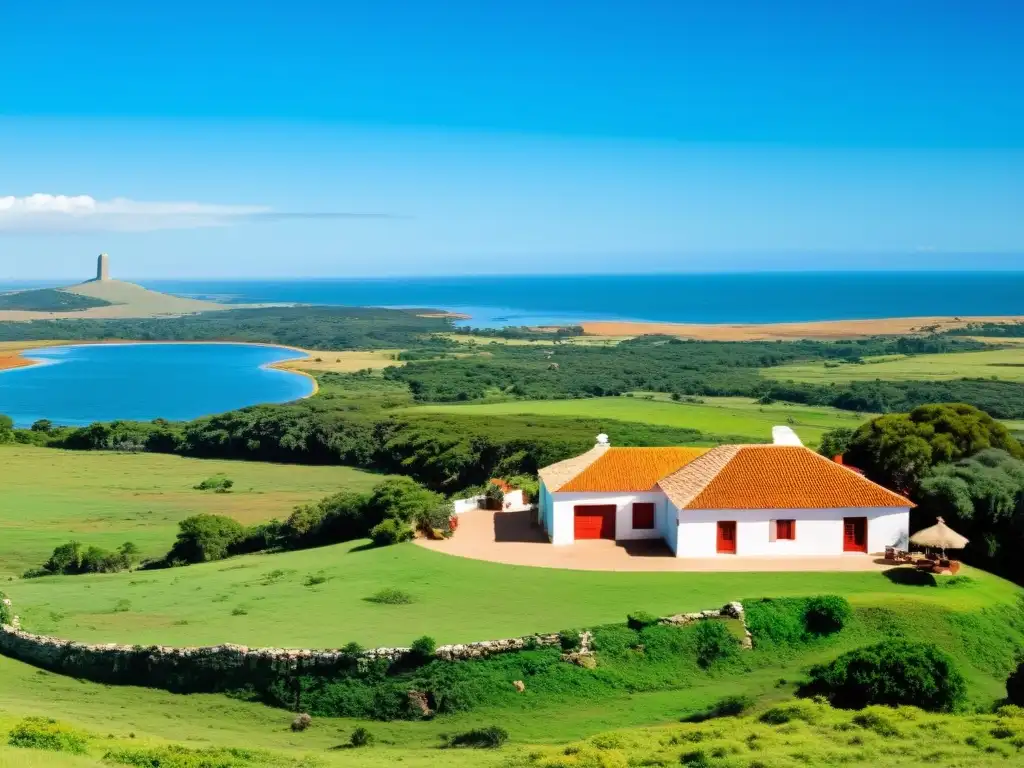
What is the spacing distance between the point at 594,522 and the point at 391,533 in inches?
214

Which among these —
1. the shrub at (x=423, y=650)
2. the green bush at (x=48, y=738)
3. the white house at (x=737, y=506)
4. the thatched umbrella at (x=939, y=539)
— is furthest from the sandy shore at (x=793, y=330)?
the green bush at (x=48, y=738)

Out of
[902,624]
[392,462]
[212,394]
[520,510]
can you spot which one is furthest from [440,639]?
[212,394]

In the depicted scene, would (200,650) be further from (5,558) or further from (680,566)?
(5,558)

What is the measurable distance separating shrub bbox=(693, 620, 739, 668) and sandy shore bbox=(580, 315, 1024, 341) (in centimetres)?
11845

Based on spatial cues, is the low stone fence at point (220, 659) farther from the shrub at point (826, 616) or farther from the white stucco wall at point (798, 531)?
the white stucco wall at point (798, 531)

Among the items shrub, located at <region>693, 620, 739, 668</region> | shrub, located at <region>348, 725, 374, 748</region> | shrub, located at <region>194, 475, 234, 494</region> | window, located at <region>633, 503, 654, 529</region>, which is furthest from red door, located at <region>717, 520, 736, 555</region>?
shrub, located at <region>194, 475, 234, 494</region>

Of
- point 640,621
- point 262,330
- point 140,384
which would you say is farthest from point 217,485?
point 262,330

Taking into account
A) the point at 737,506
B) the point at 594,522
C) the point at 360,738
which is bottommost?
the point at 360,738

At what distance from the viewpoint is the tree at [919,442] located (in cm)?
2917

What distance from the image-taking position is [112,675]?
2083 cm

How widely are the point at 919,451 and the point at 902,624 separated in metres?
9.18

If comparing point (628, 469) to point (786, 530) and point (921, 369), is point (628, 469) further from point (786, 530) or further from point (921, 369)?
point (921, 369)

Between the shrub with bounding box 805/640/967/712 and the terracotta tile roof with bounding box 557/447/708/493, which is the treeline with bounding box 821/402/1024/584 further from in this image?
the shrub with bounding box 805/640/967/712

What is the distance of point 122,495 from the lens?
47.0 m
